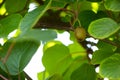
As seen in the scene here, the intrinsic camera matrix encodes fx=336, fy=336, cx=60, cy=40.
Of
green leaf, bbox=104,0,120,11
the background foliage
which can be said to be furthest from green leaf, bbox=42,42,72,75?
green leaf, bbox=104,0,120,11

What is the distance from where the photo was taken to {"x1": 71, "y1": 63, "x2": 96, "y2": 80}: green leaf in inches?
28.1

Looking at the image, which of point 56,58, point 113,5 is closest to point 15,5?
point 56,58

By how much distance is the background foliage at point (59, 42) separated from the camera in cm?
54

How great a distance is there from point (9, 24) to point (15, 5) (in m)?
0.17

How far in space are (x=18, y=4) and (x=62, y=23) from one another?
172 millimetres

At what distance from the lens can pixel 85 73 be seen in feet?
2.35

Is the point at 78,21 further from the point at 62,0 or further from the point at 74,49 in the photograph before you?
the point at 74,49

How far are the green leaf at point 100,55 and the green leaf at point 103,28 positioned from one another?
13cm

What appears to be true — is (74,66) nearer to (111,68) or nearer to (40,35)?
(111,68)

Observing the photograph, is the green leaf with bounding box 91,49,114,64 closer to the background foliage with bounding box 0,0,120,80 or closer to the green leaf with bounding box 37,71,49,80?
the background foliage with bounding box 0,0,120,80

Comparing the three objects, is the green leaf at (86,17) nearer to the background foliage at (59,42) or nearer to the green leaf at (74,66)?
the background foliage at (59,42)

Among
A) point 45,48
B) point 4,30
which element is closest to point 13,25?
point 4,30

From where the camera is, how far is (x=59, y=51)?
804mm

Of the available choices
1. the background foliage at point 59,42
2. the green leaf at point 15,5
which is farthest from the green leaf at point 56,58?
the green leaf at point 15,5
